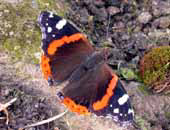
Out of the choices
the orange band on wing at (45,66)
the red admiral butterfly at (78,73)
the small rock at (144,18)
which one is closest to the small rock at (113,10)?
the small rock at (144,18)

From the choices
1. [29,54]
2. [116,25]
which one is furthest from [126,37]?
[29,54]

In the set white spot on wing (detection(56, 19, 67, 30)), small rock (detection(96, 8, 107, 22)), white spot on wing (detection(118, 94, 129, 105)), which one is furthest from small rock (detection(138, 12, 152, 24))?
white spot on wing (detection(118, 94, 129, 105))

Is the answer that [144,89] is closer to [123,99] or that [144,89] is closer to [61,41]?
[123,99]

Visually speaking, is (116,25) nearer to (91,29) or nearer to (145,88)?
(91,29)

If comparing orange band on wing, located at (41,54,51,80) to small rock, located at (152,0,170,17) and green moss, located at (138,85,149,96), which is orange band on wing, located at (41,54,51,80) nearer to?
green moss, located at (138,85,149,96)

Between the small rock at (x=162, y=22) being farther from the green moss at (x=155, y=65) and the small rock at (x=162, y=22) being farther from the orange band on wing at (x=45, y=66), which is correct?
the orange band on wing at (x=45, y=66)

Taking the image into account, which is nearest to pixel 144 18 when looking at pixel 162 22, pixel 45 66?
pixel 162 22

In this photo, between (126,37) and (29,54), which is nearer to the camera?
(29,54)
